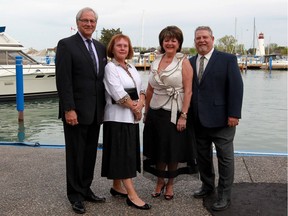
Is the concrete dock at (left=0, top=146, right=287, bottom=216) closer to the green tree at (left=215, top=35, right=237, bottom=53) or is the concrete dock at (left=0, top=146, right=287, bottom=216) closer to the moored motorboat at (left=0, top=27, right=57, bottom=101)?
the moored motorboat at (left=0, top=27, right=57, bottom=101)

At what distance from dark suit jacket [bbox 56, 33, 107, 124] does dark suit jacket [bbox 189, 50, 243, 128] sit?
0.97 metres

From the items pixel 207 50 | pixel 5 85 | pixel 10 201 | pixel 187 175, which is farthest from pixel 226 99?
pixel 5 85

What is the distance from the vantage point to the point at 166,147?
3846mm

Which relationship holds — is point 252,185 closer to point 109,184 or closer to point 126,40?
point 109,184

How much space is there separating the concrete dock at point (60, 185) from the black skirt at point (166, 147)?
325 mm

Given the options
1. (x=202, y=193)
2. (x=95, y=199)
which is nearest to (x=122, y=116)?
(x=95, y=199)

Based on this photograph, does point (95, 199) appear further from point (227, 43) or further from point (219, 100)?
point (227, 43)

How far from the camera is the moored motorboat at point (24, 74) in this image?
1658 centimetres

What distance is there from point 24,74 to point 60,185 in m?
13.5

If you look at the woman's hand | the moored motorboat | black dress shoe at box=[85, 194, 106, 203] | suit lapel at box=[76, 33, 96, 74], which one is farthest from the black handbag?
the moored motorboat

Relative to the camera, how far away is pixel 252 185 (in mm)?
4391

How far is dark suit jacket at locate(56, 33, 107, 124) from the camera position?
350 centimetres

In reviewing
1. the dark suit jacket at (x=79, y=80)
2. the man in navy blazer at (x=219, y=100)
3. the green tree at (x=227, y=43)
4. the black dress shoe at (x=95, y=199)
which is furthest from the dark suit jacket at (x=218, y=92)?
the green tree at (x=227, y=43)

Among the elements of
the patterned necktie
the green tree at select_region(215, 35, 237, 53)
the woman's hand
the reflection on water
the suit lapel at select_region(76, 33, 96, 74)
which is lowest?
the reflection on water
